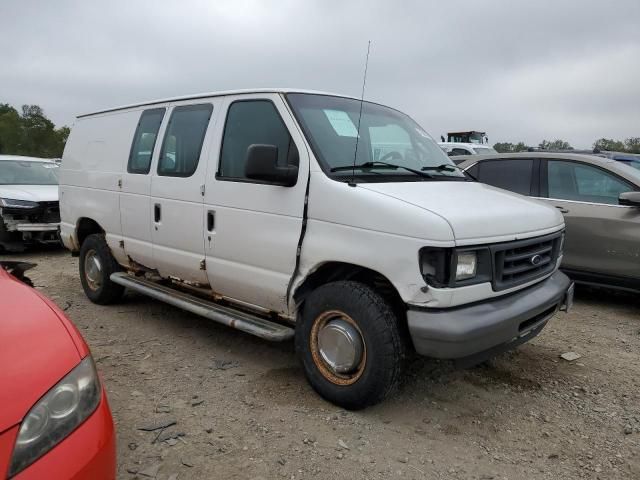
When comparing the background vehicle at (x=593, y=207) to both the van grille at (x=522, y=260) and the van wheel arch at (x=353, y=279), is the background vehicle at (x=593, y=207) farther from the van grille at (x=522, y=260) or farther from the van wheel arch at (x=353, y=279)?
the van wheel arch at (x=353, y=279)

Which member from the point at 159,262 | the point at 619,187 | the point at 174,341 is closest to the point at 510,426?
the point at 174,341

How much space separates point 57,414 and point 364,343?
1750 millimetres

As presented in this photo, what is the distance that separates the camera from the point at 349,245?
3.07 m

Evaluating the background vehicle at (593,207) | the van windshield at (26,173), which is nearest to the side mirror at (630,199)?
the background vehicle at (593,207)

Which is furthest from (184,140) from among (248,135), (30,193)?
(30,193)

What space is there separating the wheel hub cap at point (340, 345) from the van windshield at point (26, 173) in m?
8.26

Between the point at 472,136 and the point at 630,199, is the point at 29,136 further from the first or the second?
the point at 630,199

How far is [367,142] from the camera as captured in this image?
3.73 metres

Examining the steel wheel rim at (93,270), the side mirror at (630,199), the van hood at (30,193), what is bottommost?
the steel wheel rim at (93,270)

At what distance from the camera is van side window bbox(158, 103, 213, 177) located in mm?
4105

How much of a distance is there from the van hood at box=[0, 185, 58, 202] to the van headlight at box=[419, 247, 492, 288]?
7.61 m

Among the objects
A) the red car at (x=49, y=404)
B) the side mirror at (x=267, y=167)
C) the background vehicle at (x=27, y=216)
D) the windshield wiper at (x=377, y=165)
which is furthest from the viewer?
the background vehicle at (x=27, y=216)

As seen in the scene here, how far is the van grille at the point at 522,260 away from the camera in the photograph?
2.97 m

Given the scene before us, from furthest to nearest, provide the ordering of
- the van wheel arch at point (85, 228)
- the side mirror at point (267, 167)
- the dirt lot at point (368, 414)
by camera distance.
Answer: the van wheel arch at point (85, 228) → the side mirror at point (267, 167) → the dirt lot at point (368, 414)
